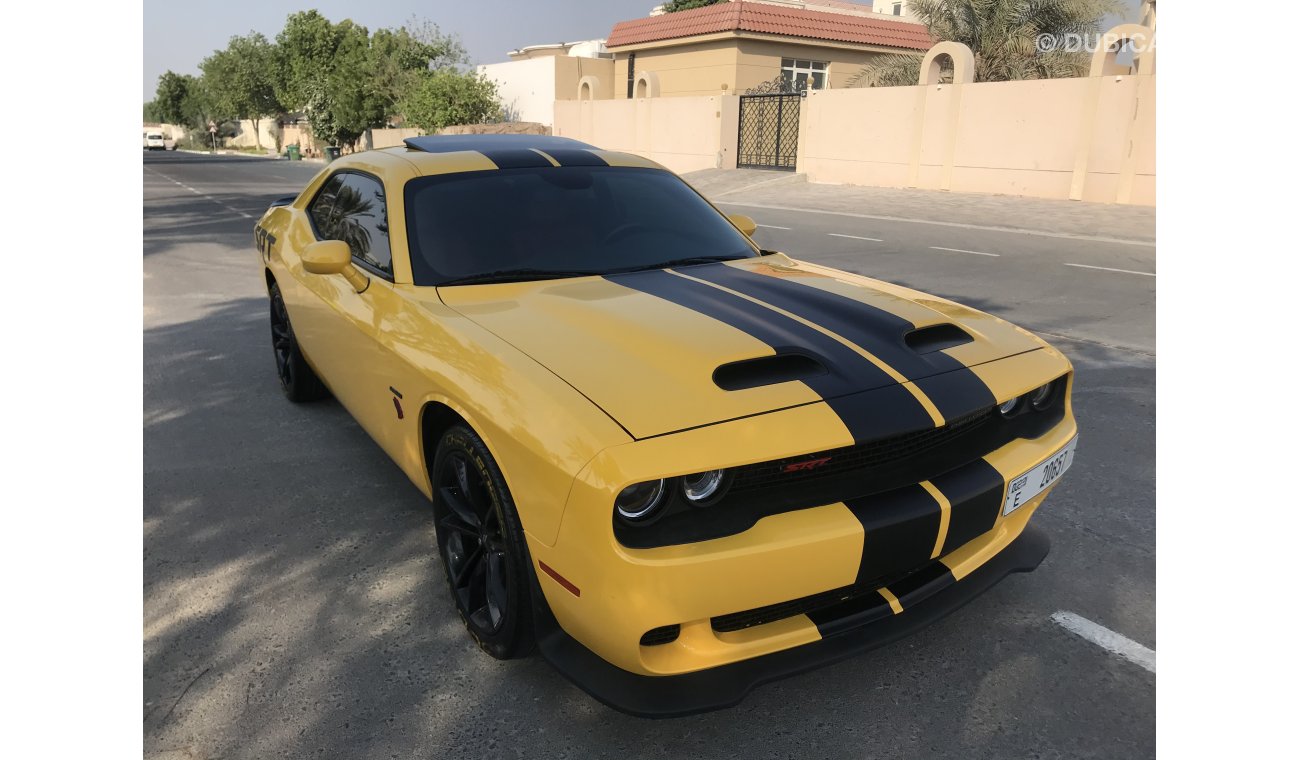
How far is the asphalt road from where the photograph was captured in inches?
92.6

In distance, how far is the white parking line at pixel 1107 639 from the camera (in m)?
2.69

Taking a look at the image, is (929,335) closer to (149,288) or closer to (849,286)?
(849,286)

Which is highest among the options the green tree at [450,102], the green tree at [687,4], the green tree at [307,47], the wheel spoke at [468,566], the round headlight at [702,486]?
the green tree at [687,4]

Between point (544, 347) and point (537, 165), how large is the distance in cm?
150

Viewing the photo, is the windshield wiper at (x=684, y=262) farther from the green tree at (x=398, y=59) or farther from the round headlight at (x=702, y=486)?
the green tree at (x=398, y=59)

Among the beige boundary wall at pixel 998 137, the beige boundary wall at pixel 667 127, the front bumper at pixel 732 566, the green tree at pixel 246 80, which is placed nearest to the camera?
the front bumper at pixel 732 566

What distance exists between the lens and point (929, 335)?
2715 mm

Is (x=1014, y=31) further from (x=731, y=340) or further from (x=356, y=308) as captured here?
(x=731, y=340)

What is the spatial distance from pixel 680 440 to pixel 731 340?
0.56m

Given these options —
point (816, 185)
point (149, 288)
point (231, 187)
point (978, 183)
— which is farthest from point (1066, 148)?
point (231, 187)

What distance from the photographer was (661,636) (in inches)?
83.7

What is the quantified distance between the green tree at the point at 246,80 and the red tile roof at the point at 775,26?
1779 inches

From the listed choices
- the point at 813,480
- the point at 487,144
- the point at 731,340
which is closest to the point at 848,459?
the point at 813,480

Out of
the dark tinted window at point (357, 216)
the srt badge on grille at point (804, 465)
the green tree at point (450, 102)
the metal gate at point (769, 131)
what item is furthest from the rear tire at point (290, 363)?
the green tree at point (450, 102)
